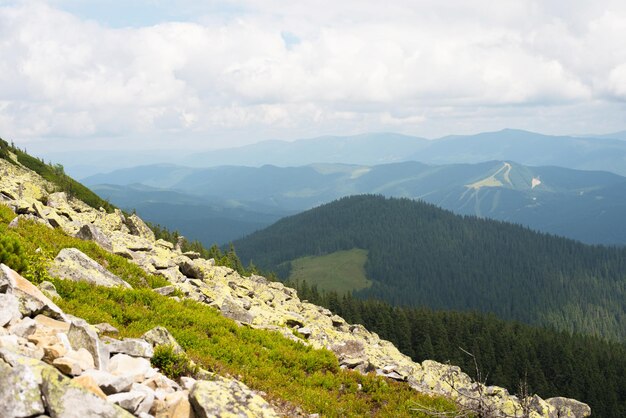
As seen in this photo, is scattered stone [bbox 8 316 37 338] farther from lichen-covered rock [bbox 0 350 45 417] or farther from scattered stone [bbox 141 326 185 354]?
scattered stone [bbox 141 326 185 354]

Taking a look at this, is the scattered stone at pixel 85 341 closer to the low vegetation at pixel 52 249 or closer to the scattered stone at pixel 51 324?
the scattered stone at pixel 51 324

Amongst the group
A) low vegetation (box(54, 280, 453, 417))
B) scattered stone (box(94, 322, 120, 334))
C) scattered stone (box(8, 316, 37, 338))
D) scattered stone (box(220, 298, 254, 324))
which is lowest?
scattered stone (box(220, 298, 254, 324))

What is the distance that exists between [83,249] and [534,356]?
135318mm

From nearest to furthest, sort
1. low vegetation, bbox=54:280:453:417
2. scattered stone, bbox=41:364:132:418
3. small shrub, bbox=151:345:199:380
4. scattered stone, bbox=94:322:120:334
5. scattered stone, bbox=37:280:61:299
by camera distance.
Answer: scattered stone, bbox=41:364:132:418
small shrub, bbox=151:345:199:380
scattered stone, bbox=94:322:120:334
low vegetation, bbox=54:280:453:417
scattered stone, bbox=37:280:61:299

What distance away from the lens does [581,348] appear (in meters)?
134

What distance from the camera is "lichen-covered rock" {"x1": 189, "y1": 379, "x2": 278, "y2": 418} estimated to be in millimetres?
11023

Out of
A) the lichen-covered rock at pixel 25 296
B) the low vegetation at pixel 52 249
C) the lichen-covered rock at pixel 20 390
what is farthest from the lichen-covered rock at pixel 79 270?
the lichen-covered rock at pixel 20 390

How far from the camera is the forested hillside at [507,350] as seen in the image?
12069 cm

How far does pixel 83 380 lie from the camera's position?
924 cm

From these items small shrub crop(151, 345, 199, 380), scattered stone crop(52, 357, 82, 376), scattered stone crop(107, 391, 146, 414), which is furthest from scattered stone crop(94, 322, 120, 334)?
scattered stone crop(107, 391, 146, 414)

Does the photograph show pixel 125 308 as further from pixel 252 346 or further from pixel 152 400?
pixel 152 400

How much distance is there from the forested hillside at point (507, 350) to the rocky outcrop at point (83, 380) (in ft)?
379

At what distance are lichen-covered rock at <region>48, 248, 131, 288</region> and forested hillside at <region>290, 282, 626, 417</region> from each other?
110360 millimetres

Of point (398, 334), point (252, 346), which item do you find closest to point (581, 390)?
point (398, 334)
